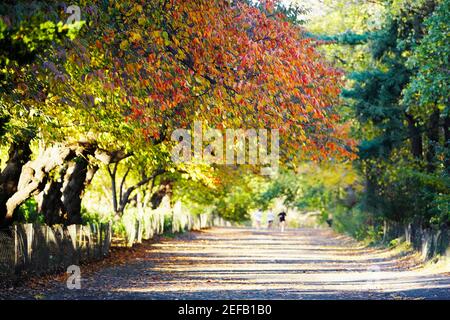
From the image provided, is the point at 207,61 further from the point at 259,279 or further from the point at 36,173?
the point at 36,173

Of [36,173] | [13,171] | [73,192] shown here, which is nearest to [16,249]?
[13,171]

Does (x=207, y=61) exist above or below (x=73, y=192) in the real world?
above

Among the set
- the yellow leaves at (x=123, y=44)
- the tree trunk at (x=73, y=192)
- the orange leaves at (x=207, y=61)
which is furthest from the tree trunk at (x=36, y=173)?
the yellow leaves at (x=123, y=44)

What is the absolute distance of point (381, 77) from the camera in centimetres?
3269

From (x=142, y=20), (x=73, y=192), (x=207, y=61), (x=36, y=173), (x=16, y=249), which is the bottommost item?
(x=16, y=249)

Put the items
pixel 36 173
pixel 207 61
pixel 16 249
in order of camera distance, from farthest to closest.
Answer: pixel 36 173 → pixel 16 249 → pixel 207 61

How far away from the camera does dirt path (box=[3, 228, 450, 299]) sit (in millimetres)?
16266

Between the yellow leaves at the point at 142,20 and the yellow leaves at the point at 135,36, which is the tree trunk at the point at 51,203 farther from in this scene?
the yellow leaves at the point at 142,20

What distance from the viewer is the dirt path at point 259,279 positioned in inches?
640

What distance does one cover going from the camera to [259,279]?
20.0 metres
